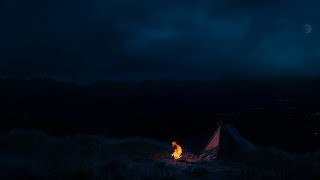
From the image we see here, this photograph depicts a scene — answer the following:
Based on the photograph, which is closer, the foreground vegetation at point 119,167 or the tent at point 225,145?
the foreground vegetation at point 119,167

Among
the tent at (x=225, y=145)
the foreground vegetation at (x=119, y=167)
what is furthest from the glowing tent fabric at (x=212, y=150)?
the foreground vegetation at (x=119, y=167)

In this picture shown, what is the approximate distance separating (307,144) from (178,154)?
95.5 ft

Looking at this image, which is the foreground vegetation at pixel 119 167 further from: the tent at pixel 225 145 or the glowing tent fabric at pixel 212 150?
the glowing tent fabric at pixel 212 150

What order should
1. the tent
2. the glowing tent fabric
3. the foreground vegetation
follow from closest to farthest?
the foreground vegetation, the glowing tent fabric, the tent

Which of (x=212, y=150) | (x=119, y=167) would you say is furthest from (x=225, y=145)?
(x=119, y=167)

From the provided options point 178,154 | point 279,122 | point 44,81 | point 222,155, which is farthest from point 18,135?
point 44,81

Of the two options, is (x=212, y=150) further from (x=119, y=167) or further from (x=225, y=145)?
(x=119, y=167)

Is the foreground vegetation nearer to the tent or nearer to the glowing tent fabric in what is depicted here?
the tent

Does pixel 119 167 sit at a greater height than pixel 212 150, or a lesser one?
lesser

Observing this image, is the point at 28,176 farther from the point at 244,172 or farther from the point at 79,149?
the point at 79,149

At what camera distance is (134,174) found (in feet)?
41.2

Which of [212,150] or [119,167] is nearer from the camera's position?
[119,167]

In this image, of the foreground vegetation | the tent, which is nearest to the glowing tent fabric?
the tent

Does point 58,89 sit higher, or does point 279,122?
point 58,89
